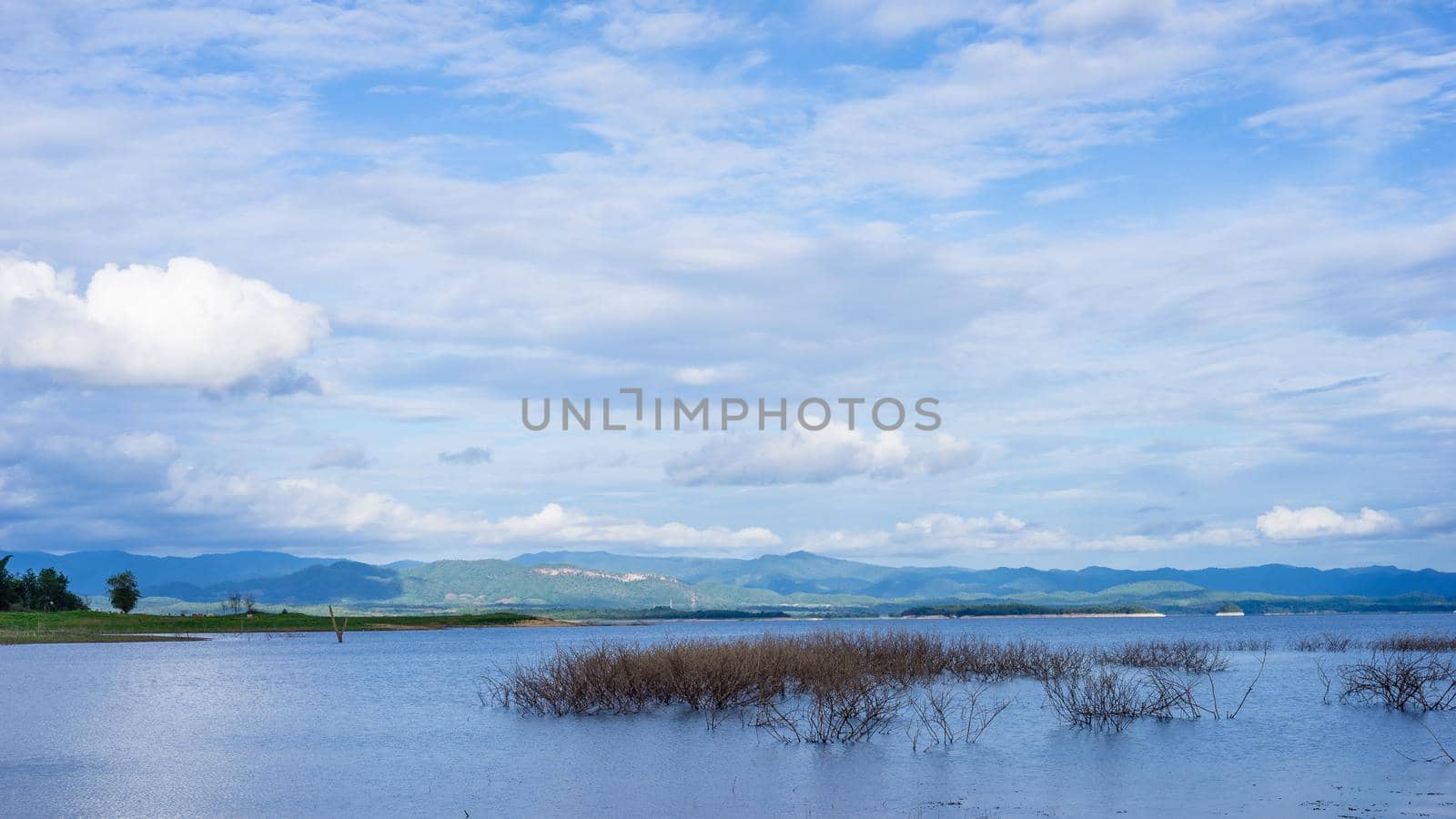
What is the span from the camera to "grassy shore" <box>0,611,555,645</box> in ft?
399

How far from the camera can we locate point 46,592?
149375mm

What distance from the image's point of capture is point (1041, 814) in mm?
22438

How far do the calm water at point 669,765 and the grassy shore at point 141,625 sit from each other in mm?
84080

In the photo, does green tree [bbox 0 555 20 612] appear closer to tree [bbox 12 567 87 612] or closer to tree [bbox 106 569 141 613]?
tree [bbox 12 567 87 612]

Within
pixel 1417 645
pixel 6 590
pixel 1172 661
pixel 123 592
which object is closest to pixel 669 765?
pixel 1172 661

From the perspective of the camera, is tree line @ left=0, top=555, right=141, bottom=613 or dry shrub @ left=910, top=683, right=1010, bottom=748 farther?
tree line @ left=0, top=555, right=141, bottom=613

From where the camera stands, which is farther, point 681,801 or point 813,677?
point 813,677

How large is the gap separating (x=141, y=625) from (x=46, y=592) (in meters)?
15.1

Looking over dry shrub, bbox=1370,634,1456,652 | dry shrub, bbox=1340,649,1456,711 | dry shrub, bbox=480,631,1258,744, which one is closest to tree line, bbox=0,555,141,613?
dry shrub, bbox=480,631,1258,744

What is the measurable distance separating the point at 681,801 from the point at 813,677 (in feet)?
60.6

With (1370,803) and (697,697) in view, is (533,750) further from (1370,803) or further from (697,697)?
(1370,803)

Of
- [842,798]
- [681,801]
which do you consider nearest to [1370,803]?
[842,798]

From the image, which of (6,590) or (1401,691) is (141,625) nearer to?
(6,590)

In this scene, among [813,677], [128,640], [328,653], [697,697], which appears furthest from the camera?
[128,640]
